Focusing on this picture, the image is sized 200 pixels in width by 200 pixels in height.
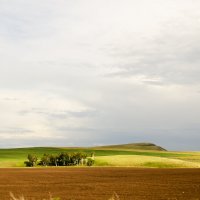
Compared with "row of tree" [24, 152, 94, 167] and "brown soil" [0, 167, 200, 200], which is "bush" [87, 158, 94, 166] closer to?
"row of tree" [24, 152, 94, 167]

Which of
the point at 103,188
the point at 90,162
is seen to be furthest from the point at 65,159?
the point at 103,188

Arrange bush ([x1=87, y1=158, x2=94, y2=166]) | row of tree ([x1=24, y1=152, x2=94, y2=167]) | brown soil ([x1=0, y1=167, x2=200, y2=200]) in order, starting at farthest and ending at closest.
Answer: row of tree ([x1=24, y1=152, x2=94, y2=167]), bush ([x1=87, y1=158, x2=94, y2=166]), brown soil ([x1=0, y1=167, x2=200, y2=200])

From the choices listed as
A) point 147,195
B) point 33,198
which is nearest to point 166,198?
point 147,195

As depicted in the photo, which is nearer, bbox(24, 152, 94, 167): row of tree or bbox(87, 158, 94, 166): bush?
bbox(87, 158, 94, 166): bush

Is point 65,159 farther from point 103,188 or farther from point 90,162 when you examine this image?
point 103,188

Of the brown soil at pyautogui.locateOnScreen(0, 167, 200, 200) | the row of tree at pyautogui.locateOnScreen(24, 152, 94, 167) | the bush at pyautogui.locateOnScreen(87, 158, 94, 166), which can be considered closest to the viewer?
the brown soil at pyautogui.locateOnScreen(0, 167, 200, 200)

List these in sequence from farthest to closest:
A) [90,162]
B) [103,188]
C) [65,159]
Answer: [65,159]
[90,162]
[103,188]

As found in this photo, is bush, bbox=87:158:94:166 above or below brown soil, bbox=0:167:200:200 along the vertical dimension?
above

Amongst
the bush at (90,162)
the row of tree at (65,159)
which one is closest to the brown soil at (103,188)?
the bush at (90,162)

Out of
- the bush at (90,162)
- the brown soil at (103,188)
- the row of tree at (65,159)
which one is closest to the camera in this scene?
the brown soil at (103,188)

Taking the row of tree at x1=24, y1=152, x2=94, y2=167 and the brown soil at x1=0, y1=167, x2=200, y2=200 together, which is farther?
the row of tree at x1=24, y1=152, x2=94, y2=167

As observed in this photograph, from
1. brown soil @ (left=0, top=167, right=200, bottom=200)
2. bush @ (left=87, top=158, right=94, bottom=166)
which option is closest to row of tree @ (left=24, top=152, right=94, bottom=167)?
bush @ (left=87, top=158, right=94, bottom=166)

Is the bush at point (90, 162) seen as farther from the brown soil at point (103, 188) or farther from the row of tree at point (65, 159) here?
the brown soil at point (103, 188)

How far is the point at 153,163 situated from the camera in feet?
339
